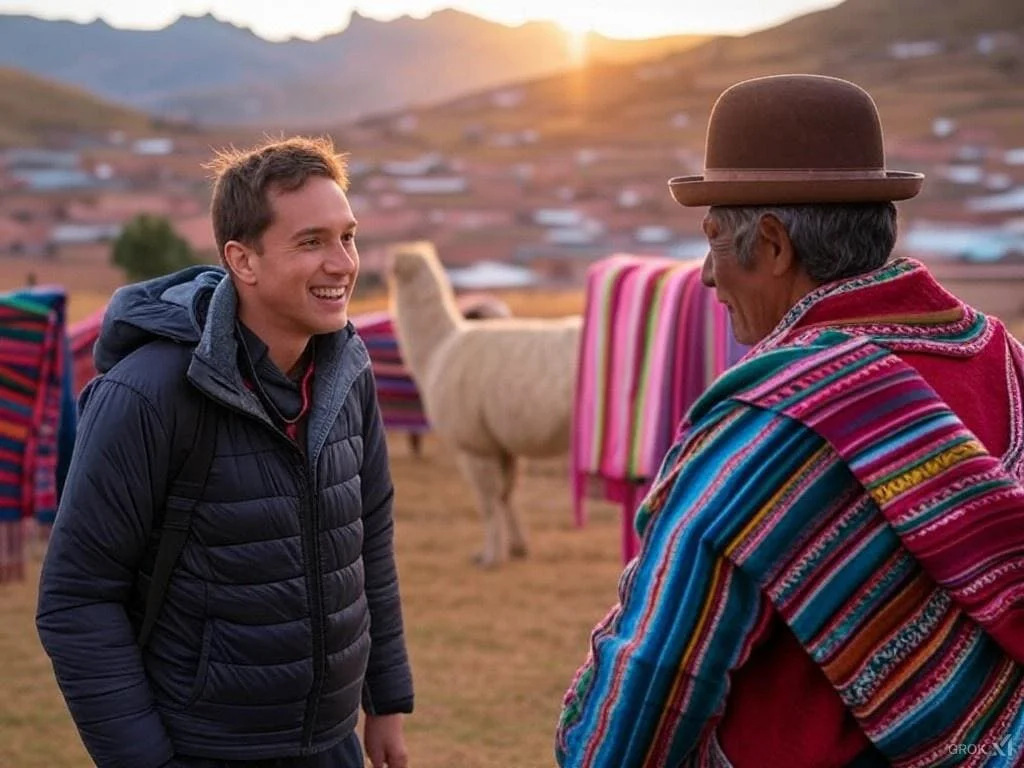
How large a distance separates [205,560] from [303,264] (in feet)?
1.59

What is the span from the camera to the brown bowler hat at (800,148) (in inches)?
60.6

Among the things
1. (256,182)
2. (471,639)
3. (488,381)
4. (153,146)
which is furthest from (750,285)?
(153,146)

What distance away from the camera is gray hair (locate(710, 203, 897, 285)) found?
5.10 ft

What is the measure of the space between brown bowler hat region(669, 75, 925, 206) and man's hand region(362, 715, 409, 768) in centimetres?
126

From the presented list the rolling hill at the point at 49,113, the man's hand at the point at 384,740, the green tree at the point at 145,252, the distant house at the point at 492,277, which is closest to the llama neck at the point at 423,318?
the man's hand at the point at 384,740

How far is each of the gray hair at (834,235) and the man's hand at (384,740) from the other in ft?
4.12

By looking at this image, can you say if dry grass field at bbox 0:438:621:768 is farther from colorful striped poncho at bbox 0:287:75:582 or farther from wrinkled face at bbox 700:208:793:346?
wrinkled face at bbox 700:208:793:346

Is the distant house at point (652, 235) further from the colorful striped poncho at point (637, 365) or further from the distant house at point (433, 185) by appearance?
the colorful striped poncho at point (637, 365)

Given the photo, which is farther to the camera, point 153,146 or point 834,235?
point 153,146

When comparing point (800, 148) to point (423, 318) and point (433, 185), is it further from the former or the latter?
point (433, 185)

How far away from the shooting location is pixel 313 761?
7.18 ft

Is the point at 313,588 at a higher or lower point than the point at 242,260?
lower

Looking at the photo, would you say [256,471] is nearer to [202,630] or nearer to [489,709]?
[202,630]

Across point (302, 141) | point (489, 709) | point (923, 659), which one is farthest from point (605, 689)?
point (489, 709)
